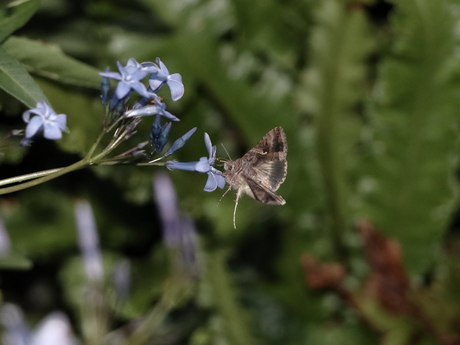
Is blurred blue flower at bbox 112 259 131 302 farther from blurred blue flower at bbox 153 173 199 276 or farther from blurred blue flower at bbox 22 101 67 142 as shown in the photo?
blurred blue flower at bbox 22 101 67 142

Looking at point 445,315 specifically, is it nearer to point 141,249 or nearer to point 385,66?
point 385,66

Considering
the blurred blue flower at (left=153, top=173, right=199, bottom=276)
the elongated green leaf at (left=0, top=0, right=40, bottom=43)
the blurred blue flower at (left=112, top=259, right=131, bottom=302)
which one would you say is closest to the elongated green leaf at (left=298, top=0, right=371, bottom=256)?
the blurred blue flower at (left=153, top=173, right=199, bottom=276)

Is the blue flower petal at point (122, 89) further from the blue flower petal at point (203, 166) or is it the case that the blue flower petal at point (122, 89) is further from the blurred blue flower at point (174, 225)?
the blurred blue flower at point (174, 225)

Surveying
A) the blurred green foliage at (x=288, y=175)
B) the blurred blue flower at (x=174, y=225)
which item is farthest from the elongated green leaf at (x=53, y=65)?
the blurred blue flower at (x=174, y=225)

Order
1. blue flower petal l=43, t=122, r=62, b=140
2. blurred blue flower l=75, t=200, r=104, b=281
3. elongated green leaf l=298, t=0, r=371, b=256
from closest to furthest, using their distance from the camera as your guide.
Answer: blue flower petal l=43, t=122, r=62, b=140
blurred blue flower l=75, t=200, r=104, b=281
elongated green leaf l=298, t=0, r=371, b=256

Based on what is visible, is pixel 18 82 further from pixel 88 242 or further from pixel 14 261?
pixel 88 242

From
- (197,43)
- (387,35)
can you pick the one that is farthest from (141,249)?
(387,35)
